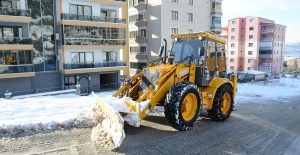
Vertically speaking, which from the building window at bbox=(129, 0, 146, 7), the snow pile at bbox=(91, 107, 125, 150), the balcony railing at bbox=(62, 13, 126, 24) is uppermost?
the building window at bbox=(129, 0, 146, 7)

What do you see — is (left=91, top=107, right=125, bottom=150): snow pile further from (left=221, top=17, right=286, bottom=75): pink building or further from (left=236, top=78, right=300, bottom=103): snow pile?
(left=221, top=17, right=286, bottom=75): pink building

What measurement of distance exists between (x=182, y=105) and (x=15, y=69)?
18.0 meters

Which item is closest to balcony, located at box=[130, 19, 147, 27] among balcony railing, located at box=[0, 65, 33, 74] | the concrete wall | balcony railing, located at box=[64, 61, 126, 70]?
balcony railing, located at box=[64, 61, 126, 70]

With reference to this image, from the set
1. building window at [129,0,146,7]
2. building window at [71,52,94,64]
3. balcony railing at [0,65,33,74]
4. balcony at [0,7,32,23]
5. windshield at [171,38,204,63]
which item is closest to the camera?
windshield at [171,38,204,63]

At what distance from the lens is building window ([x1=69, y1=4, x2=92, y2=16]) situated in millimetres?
23816

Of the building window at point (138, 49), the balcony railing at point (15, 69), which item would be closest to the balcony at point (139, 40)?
the building window at point (138, 49)

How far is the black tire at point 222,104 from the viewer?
874 centimetres

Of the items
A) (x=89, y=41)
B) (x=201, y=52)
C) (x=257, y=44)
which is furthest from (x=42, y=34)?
(x=257, y=44)

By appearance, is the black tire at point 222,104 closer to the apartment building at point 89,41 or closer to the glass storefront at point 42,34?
the apartment building at point 89,41

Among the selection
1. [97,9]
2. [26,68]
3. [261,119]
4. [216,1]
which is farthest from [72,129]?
[216,1]

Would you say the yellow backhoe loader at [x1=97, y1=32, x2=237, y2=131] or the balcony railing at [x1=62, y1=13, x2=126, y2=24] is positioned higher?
the balcony railing at [x1=62, y1=13, x2=126, y2=24]

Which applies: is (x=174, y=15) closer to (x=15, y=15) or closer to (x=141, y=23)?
(x=141, y=23)

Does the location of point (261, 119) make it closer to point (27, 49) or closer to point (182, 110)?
point (182, 110)

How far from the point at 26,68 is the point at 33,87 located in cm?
251
